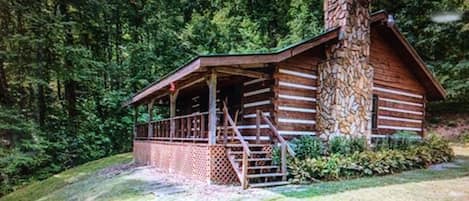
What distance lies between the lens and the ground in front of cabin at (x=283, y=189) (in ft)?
24.9

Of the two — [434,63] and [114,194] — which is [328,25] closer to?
[114,194]

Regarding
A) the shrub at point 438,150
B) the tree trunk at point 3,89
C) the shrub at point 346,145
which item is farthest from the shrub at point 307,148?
the tree trunk at point 3,89

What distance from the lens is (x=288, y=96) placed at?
1121cm

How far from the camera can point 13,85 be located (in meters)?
17.5

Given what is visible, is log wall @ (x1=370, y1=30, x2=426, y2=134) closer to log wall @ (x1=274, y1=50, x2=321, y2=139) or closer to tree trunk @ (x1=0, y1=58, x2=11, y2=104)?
log wall @ (x1=274, y1=50, x2=321, y2=139)

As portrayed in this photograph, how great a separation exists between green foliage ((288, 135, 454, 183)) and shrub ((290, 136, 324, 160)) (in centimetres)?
42

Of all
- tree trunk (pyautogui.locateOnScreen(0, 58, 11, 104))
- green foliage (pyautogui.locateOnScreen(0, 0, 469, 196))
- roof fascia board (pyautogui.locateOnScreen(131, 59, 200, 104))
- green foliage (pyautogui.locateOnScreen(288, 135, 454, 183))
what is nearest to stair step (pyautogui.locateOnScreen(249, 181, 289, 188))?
green foliage (pyautogui.locateOnScreen(288, 135, 454, 183))

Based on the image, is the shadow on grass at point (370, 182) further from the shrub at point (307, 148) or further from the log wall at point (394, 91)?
the log wall at point (394, 91)

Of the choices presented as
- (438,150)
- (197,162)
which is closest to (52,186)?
(197,162)

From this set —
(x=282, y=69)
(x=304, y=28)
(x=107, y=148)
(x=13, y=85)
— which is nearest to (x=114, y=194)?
(x=282, y=69)

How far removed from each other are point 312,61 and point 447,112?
16.0 meters

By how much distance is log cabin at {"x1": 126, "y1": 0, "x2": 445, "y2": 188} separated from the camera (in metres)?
9.29

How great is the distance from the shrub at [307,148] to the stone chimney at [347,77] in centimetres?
97

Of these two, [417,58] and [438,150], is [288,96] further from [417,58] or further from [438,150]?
[438,150]
